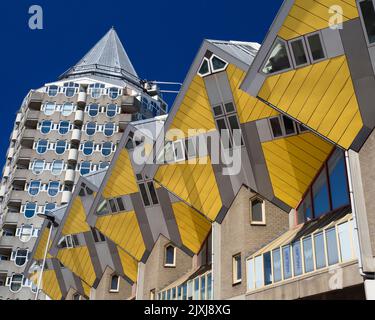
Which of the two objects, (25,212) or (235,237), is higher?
(25,212)

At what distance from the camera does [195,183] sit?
26.1m

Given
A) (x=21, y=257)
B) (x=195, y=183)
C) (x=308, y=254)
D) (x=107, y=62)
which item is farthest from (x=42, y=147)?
(x=308, y=254)

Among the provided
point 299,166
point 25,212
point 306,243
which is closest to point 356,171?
point 306,243

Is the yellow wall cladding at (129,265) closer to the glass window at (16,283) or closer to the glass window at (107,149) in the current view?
the glass window at (16,283)

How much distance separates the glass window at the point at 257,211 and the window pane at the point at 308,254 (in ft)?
16.6

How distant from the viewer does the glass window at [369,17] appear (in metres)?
16.2

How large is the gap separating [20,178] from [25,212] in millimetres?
5026

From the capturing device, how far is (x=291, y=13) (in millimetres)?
18094

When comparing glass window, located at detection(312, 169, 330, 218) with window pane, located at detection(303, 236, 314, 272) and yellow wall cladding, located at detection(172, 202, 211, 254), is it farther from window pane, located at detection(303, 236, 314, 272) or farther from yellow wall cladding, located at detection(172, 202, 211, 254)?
yellow wall cladding, located at detection(172, 202, 211, 254)

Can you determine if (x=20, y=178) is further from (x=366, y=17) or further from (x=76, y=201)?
(x=366, y=17)

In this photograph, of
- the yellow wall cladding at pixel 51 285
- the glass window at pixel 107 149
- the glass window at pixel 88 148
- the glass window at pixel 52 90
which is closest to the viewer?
the yellow wall cladding at pixel 51 285

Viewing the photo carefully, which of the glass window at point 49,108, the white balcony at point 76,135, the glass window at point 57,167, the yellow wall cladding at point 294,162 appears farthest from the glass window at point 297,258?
the glass window at point 49,108

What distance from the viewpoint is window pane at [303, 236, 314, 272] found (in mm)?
18562

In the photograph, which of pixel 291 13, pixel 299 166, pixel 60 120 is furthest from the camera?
pixel 60 120
